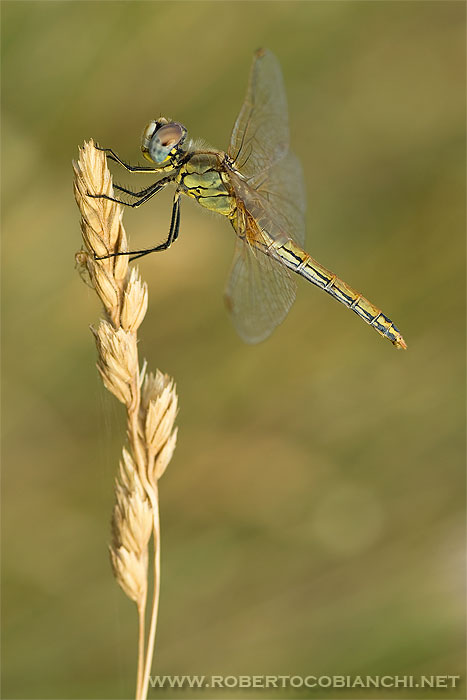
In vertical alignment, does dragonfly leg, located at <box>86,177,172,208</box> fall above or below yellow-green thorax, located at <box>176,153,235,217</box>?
below

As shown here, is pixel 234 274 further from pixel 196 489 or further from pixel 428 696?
pixel 428 696

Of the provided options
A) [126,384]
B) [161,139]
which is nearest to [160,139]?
[161,139]

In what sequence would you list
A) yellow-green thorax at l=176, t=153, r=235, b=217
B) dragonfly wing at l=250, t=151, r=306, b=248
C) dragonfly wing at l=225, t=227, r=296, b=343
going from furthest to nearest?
dragonfly wing at l=250, t=151, r=306, b=248, yellow-green thorax at l=176, t=153, r=235, b=217, dragonfly wing at l=225, t=227, r=296, b=343

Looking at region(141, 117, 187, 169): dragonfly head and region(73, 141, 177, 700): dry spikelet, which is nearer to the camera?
region(73, 141, 177, 700): dry spikelet

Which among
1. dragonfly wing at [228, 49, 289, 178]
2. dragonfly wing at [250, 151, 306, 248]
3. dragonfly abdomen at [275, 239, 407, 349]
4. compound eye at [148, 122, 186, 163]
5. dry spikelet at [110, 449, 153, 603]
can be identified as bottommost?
dry spikelet at [110, 449, 153, 603]

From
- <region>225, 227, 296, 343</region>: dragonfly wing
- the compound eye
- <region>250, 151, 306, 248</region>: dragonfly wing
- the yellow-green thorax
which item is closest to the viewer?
<region>225, 227, 296, 343</region>: dragonfly wing

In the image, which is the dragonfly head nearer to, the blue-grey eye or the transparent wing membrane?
the blue-grey eye

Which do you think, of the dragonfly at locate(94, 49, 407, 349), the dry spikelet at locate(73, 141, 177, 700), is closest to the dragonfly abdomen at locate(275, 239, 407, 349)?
the dragonfly at locate(94, 49, 407, 349)

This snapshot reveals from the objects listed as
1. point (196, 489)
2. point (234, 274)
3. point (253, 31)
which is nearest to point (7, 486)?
point (196, 489)
